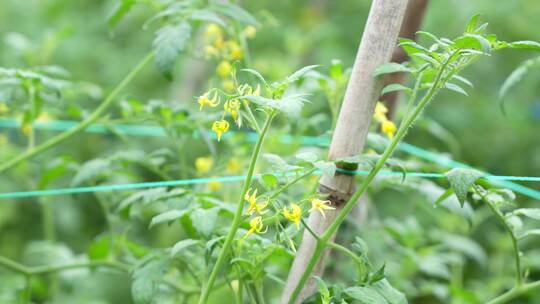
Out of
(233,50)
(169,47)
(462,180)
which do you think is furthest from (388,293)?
(233,50)

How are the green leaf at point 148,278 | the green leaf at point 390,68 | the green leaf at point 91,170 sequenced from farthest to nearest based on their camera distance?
the green leaf at point 91,170
the green leaf at point 148,278
the green leaf at point 390,68

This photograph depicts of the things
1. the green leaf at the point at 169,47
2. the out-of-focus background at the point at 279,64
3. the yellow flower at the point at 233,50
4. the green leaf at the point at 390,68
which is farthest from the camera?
the out-of-focus background at the point at 279,64

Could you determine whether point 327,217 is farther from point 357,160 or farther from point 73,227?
point 73,227

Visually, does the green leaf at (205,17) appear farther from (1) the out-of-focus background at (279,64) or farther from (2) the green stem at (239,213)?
(1) the out-of-focus background at (279,64)

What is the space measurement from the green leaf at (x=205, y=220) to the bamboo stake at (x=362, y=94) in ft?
0.39

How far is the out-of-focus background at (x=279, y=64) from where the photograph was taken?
2693 mm

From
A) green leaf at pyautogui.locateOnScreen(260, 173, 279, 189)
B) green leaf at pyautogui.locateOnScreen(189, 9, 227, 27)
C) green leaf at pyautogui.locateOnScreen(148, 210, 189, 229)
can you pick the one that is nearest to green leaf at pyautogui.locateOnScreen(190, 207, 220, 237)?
green leaf at pyautogui.locateOnScreen(148, 210, 189, 229)

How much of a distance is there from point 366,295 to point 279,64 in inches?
63.3

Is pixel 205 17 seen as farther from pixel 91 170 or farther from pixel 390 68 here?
pixel 390 68

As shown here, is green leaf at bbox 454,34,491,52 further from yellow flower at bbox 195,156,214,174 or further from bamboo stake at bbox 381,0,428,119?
yellow flower at bbox 195,156,214,174

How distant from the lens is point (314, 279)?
99 centimetres

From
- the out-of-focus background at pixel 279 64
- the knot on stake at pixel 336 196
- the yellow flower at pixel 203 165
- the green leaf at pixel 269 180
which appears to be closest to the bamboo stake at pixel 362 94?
the knot on stake at pixel 336 196

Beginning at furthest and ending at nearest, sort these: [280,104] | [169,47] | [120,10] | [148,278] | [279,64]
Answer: [279,64]
[120,10]
[169,47]
[148,278]
[280,104]

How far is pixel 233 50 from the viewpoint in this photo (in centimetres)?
140
